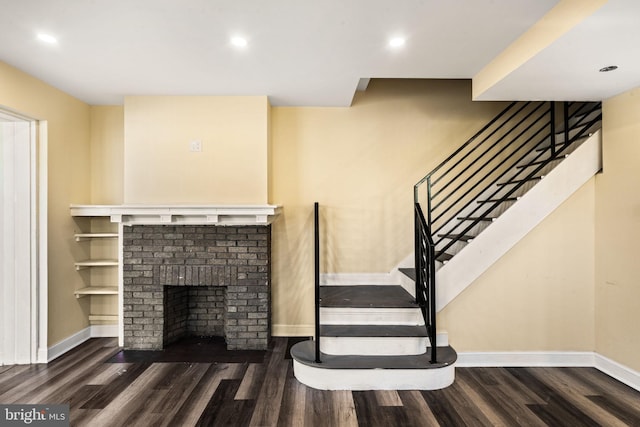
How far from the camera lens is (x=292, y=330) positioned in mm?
4113

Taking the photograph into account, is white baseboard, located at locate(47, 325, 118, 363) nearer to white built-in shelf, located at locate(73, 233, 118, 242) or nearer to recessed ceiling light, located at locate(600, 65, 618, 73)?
white built-in shelf, located at locate(73, 233, 118, 242)

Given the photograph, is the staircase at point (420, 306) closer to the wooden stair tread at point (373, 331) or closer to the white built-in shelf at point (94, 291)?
the wooden stair tread at point (373, 331)

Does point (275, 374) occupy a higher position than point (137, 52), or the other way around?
point (137, 52)

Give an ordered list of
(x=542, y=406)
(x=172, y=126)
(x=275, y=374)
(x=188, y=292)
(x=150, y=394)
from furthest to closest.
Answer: (x=188, y=292) → (x=172, y=126) → (x=275, y=374) → (x=150, y=394) → (x=542, y=406)

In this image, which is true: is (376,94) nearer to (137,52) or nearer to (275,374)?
(137,52)

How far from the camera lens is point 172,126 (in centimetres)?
371

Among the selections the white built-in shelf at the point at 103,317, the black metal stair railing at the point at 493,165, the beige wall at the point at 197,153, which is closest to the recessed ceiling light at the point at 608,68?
the black metal stair railing at the point at 493,165

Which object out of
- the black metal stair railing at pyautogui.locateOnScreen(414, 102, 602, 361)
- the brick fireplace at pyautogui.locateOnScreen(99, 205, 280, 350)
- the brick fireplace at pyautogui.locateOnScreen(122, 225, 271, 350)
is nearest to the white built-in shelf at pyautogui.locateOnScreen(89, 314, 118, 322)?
the brick fireplace at pyautogui.locateOnScreen(99, 205, 280, 350)

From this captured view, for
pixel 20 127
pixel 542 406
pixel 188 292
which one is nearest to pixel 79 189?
pixel 20 127

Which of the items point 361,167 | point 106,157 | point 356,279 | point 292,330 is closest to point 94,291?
point 106,157

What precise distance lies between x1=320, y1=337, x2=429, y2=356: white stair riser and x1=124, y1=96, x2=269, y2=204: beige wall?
1567 millimetres

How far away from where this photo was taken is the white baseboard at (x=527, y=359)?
3.28 metres

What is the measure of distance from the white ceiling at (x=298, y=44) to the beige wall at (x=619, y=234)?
0.97ft

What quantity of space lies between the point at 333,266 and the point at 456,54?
2.45 m
